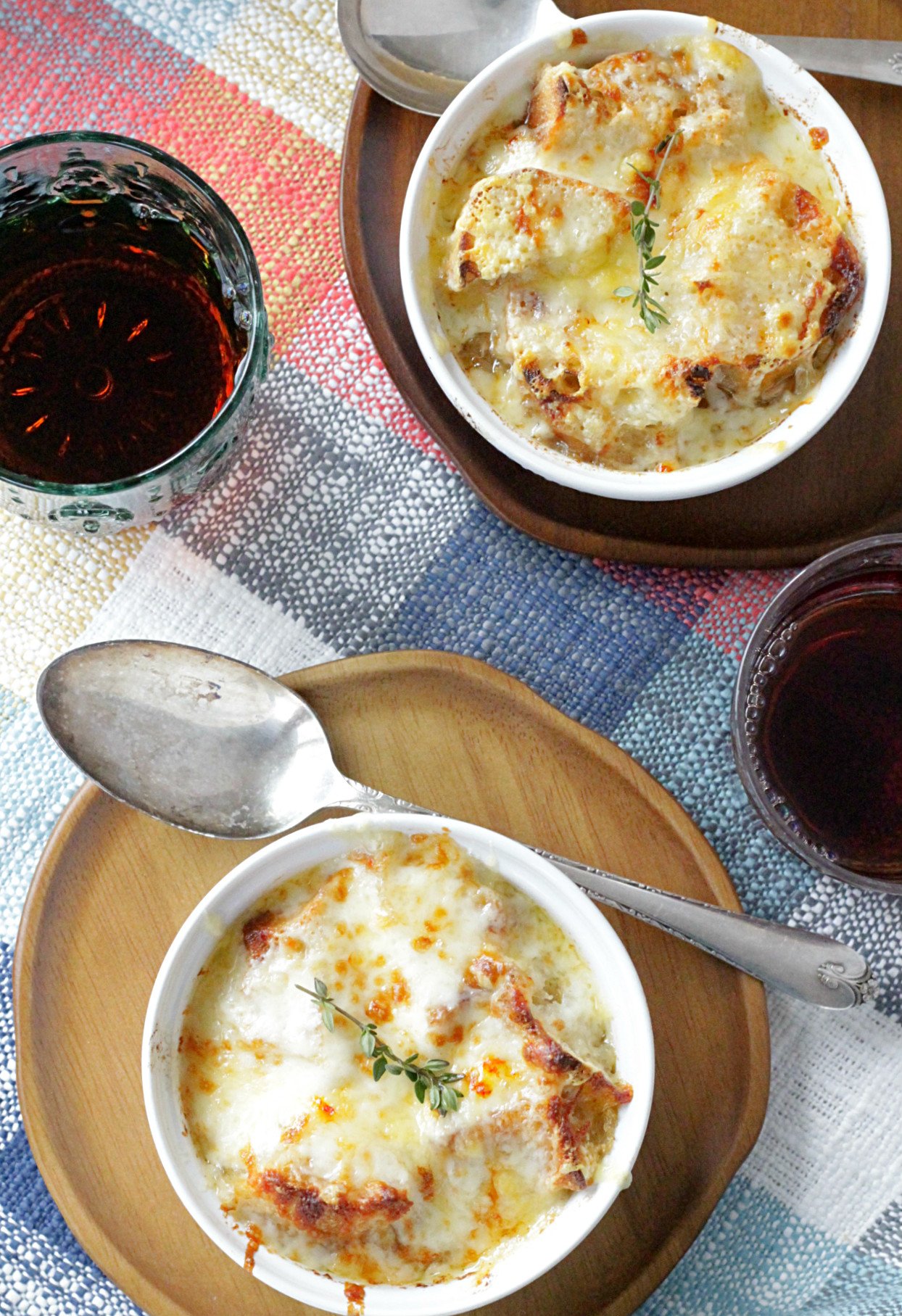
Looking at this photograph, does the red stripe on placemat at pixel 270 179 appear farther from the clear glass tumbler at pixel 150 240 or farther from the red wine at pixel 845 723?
the red wine at pixel 845 723

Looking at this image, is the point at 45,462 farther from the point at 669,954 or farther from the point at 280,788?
the point at 669,954

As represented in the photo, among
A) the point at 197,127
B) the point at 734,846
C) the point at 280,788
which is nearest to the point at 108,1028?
the point at 280,788

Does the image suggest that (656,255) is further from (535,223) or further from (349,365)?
(349,365)

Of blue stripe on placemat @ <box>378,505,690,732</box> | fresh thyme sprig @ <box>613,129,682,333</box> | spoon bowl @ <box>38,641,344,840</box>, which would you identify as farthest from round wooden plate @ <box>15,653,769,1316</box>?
fresh thyme sprig @ <box>613,129,682,333</box>

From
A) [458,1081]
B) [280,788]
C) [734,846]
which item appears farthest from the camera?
[734,846]

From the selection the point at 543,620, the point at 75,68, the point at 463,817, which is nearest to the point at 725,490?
the point at 543,620

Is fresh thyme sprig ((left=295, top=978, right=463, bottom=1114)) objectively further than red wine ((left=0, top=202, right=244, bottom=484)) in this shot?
No

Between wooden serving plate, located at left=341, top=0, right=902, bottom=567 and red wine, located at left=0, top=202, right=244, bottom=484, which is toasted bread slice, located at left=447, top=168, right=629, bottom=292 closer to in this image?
wooden serving plate, located at left=341, top=0, right=902, bottom=567
